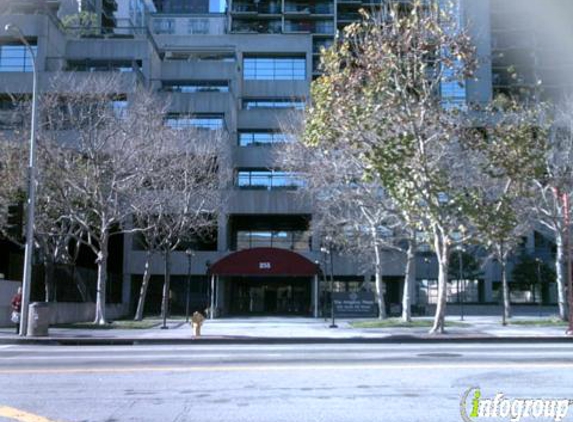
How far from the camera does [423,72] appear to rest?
23891mm

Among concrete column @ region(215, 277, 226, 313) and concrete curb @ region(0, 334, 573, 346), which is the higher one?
concrete column @ region(215, 277, 226, 313)

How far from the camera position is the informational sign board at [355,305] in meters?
39.7

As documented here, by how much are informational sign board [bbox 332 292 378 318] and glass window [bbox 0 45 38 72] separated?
32.9 m

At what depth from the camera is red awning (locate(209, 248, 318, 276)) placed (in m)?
45.9

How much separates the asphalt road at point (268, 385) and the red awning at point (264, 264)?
2971 centimetres

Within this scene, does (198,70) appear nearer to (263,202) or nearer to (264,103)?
(264,103)

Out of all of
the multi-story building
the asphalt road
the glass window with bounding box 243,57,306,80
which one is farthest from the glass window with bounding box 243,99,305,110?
the asphalt road

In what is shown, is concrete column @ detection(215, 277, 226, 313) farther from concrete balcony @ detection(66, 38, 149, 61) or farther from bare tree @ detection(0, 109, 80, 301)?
concrete balcony @ detection(66, 38, 149, 61)

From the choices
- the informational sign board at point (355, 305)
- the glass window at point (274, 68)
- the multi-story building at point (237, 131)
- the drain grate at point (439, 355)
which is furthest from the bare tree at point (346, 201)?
the glass window at point (274, 68)

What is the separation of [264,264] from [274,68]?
3431 cm

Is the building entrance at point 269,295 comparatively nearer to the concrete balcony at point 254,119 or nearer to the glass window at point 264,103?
the concrete balcony at point 254,119

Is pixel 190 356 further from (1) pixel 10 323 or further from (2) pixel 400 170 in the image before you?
(1) pixel 10 323

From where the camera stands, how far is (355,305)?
3969cm

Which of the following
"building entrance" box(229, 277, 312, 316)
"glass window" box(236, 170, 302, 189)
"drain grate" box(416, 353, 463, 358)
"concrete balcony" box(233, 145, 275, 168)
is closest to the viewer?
"drain grate" box(416, 353, 463, 358)
